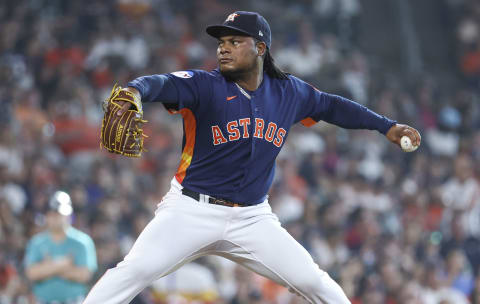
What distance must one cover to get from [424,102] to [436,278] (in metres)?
5.06

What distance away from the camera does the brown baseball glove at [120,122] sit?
4.00 meters

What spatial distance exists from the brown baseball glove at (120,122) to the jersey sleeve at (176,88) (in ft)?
0.26

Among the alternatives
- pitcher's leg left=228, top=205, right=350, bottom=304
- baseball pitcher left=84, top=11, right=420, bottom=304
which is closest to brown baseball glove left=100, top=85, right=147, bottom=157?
baseball pitcher left=84, top=11, right=420, bottom=304

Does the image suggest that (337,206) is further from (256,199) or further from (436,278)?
(256,199)

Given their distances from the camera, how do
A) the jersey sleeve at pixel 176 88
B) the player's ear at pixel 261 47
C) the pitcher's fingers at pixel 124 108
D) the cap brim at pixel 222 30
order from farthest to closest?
the player's ear at pixel 261 47, the cap brim at pixel 222 30, the jersey sleeve at pixel 176 88, the pitcher's fingers at pixel 124 108

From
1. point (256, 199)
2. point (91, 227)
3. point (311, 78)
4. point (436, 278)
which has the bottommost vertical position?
point (436, 278)

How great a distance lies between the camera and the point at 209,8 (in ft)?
44.2

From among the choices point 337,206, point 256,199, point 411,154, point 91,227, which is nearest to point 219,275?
point 91,227

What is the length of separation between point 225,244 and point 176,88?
3.18 feet

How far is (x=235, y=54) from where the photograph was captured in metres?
4.61

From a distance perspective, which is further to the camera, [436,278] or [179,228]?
[436,278]

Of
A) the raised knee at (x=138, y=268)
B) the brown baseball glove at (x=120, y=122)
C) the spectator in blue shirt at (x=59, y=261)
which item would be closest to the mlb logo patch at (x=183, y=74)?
the brown baseball glove at (x=120, y=122)

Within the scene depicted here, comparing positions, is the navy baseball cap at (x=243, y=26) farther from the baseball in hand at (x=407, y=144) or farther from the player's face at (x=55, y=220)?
the player's face at (x=55, y=220)

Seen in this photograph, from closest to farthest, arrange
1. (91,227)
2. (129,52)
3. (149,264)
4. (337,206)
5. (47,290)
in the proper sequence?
(149,264) < (47,290) < (91,227) < (337,206) < (129,52)
